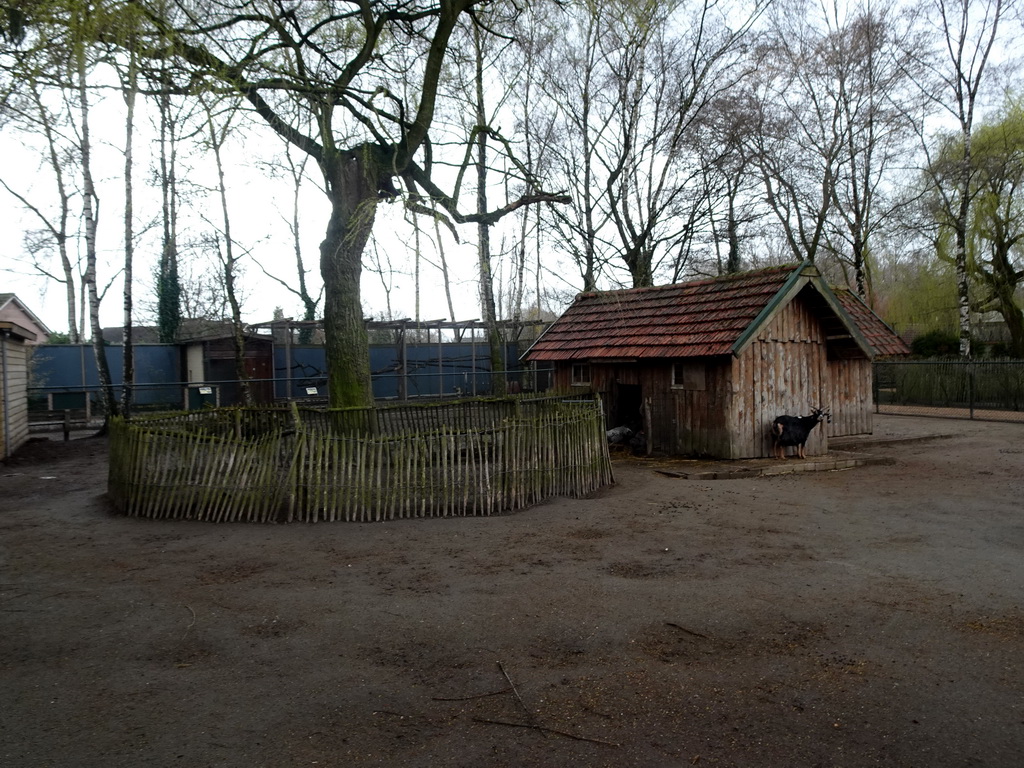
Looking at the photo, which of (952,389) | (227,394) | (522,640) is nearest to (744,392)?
(522,640)

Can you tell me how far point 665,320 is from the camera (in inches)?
672

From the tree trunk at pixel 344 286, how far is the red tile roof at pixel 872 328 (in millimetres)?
13958

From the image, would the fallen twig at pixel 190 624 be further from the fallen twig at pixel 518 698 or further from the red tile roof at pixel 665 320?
the red tile roof at pixel 665 320

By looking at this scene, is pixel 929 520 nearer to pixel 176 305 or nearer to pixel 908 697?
pixel 908 697

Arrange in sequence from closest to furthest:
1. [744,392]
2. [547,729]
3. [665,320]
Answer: [547,729], [744,392], [665,320]

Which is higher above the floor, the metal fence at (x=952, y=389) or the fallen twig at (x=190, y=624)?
the metal fence at (x=952, y=389)

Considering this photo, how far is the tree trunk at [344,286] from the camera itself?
13.8m

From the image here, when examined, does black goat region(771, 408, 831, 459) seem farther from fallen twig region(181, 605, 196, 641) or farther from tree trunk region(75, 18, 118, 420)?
tree trunk region(75, 18, 118, 420)

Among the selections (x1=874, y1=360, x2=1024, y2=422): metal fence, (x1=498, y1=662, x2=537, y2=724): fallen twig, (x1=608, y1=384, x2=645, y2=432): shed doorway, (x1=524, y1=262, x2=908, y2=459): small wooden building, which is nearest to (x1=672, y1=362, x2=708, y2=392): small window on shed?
(x1=524, y1=262, x2=908, y2=459): small wooden building

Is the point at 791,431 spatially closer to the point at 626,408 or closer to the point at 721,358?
the point at 721,358

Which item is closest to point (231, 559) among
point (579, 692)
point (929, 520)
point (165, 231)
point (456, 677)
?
point (456, 677)

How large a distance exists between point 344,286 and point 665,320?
7.13 m

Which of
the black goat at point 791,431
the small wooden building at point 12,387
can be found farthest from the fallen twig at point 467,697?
the small wooden building at point 12,387

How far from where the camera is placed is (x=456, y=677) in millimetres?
5168
